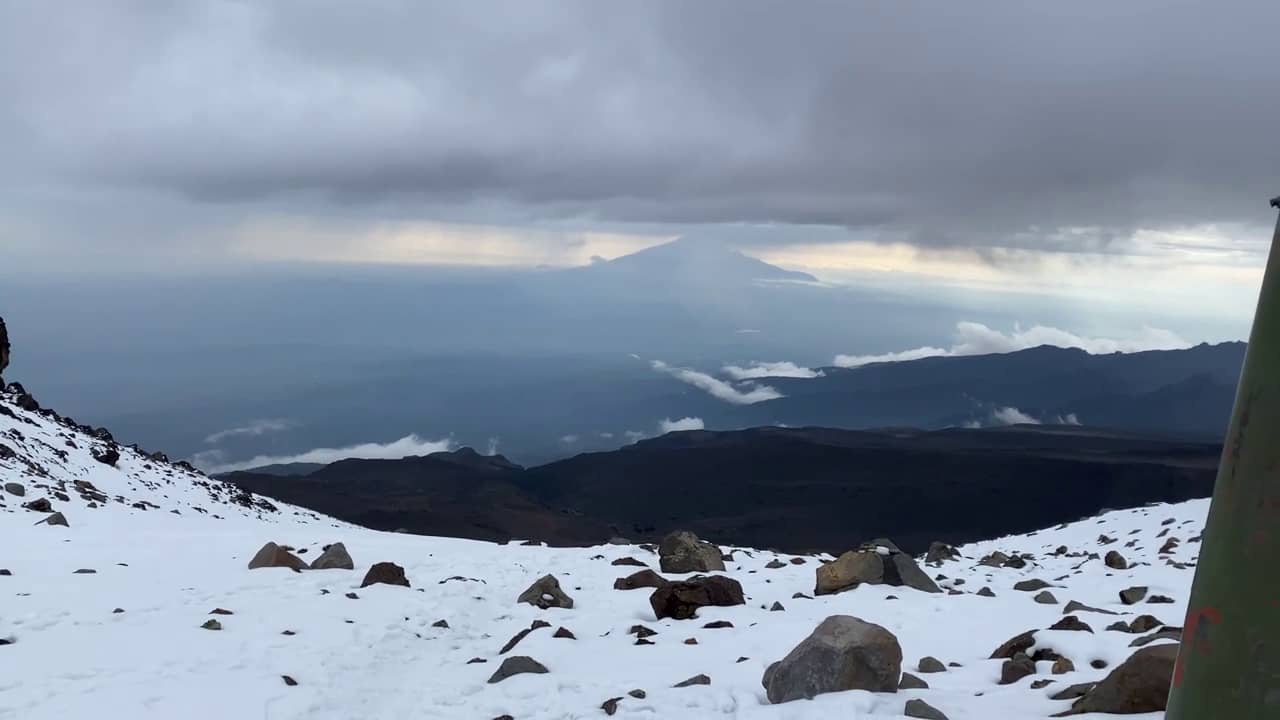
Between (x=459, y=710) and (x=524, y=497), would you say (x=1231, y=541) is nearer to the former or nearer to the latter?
(x=459, y=710)

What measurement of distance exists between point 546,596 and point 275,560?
614 centimetres

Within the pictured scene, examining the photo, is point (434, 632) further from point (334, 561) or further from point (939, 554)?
point (939, 554)

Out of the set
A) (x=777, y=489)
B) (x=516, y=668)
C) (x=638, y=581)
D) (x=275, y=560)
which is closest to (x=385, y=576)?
(x=275, y=560)

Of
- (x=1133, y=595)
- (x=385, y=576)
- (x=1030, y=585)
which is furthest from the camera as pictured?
(x=1030, y=585)

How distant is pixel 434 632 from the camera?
1405 cm

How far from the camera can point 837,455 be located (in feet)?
532

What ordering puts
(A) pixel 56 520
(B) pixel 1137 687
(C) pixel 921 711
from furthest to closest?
(A) pixel 56 520 < (C) pixel 921 711 < (B) pixel 1137 687

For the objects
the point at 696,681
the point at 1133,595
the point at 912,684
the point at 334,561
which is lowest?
the point at 334,561

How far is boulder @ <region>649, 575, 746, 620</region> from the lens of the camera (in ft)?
48.2

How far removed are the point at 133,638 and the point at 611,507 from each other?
Result: 132390 millimetres

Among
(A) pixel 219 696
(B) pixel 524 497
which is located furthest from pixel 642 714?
(B) pixel 524 497

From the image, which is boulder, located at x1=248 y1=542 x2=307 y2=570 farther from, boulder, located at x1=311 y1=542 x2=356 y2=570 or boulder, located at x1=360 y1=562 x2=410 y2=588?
boulder, located at x1=360 y1=562 x2=410 y2=588

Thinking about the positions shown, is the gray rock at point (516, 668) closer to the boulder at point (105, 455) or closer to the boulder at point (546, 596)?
the boulder at point (546, 596)

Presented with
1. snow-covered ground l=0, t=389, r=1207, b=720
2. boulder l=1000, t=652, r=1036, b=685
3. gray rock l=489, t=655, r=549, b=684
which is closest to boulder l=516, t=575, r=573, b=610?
snow-covered ground l=0, t=389, r=1207, b=720
